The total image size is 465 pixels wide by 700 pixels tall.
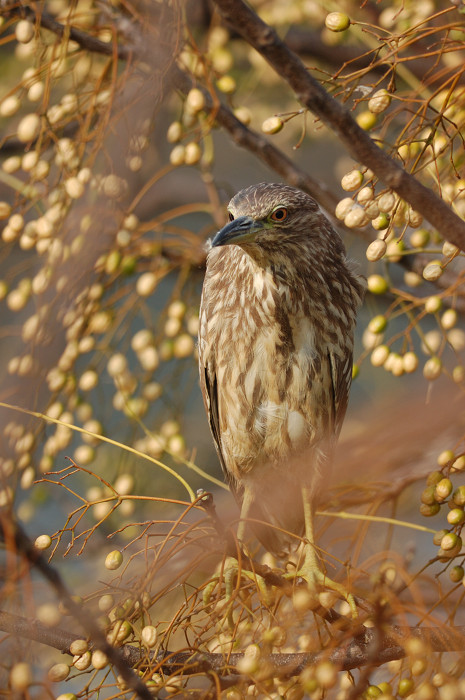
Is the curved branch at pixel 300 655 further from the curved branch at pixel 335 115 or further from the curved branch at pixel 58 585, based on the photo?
the curved branch at pixel 335 115

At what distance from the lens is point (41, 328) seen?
2602 millimetres

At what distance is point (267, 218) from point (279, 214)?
5cm

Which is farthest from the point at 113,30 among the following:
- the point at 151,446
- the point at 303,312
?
the point at 151,446

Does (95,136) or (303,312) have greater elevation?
(95,136)

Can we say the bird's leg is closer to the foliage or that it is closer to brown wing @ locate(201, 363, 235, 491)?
the foliage

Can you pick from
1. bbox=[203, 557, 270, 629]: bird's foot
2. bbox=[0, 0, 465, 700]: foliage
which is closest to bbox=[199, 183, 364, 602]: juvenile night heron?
bbox=[0, 0, 465, 700]: foliage

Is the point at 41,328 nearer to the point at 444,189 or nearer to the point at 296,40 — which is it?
the point at 444,189

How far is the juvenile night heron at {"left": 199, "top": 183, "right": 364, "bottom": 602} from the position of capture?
271cm

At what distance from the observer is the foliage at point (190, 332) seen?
67.4 inches

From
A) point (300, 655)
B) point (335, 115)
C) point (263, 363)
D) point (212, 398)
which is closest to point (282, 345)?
point (263, 363)

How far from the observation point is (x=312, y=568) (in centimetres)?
262

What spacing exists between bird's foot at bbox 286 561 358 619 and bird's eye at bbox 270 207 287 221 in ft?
3.64

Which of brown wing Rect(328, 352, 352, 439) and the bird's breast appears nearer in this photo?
the bird's breast

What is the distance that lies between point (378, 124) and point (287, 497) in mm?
1637
